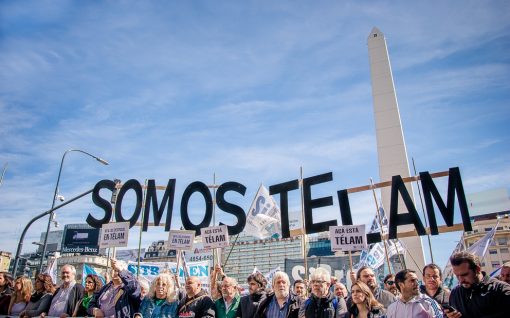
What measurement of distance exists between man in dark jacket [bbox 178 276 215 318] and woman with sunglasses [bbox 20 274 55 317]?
7.87ft

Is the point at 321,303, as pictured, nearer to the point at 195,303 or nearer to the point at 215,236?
the point at 195,303

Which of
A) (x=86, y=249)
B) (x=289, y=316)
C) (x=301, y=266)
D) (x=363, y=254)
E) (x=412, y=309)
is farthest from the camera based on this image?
(x=86, y=249)

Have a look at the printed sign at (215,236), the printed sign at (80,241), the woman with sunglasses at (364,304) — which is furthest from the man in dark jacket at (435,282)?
the printed sign at (80,241)

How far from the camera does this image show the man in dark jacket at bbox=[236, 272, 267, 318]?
4566 millimetres

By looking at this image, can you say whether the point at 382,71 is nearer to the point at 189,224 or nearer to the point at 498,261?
the point at 189,224

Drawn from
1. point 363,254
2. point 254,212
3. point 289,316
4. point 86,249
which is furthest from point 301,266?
point 86,249

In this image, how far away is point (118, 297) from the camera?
4977 millimetres

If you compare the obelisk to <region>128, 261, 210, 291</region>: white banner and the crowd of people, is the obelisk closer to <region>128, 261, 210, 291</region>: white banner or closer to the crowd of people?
<region>128, 261, 210, 291</region>: white banner

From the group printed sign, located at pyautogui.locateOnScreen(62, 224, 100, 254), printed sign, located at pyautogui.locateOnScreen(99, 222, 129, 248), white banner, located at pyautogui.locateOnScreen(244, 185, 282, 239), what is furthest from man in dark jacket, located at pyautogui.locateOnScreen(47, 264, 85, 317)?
printed sign, located at pyautogui.locateOnScreen(62, 224, 100, 254)

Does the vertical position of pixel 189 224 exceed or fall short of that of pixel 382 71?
it falls short

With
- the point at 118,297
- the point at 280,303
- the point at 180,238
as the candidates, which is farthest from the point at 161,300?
the point at 180,238

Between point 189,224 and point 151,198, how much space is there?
1.24 meters

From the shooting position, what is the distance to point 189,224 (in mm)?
9211

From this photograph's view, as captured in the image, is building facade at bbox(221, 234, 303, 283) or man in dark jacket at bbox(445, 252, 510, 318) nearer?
man in dark jacket at bbox(445, 252, 510, 318)
